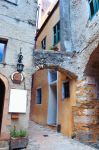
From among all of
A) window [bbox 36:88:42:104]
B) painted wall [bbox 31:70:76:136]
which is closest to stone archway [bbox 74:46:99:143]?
painted wall [bbox 31:70:76:136]

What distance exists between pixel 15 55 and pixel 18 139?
A: 9.37 ft

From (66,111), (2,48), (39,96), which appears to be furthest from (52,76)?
(2,48)

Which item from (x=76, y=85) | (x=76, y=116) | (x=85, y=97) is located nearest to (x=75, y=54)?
(x=76, y=85)

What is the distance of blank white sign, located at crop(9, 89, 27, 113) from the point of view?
6520 millimetres

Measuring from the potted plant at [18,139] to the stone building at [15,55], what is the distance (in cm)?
30

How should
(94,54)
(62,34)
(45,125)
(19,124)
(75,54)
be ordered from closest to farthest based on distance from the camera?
(19,124)
(94,54)
(75,54)
(62,34)
(45,125)

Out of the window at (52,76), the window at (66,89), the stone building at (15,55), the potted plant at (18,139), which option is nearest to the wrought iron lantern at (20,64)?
the stone building at (15,55)

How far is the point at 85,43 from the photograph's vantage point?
759cm

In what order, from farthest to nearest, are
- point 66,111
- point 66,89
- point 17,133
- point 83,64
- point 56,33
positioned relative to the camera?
point 56,33 → point 66,89 → point 66,111 → point 83,64 → point 17,133

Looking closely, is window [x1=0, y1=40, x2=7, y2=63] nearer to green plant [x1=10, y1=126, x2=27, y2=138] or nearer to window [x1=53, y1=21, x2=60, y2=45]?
green plant [x1=10, y1=126, x2=27, y2=138]

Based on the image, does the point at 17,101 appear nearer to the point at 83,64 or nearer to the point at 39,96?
the point at 83,64

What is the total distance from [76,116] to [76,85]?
1.24m

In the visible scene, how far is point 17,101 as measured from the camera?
6.61 metres

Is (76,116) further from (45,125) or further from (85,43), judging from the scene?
(45,125)
